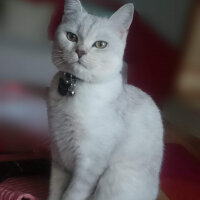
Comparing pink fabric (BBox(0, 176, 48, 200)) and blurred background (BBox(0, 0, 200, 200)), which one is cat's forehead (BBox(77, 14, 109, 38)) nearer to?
blurred background (BBox(0, 0, 200, 200))

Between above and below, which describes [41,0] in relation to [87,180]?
above

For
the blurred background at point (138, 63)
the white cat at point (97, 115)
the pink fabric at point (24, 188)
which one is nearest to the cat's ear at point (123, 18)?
the white cat at point (97, 115)

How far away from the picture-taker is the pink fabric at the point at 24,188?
1041mm

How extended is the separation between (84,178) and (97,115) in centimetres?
17

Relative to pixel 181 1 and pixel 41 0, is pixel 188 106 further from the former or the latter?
pixel 41 0

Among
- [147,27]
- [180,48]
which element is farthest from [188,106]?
[147,27]

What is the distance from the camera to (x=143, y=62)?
1239 mm

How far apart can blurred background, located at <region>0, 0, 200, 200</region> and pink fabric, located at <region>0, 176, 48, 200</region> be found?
0.22ft

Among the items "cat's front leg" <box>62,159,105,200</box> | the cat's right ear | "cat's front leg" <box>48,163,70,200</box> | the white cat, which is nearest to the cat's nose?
the white cat

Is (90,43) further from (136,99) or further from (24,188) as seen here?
(24,188)

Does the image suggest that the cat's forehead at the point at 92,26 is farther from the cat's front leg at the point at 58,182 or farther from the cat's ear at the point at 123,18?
the cat's front leg at the point at 58,182

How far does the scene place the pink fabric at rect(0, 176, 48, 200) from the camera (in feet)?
3.42

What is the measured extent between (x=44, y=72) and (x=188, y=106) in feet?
1.71

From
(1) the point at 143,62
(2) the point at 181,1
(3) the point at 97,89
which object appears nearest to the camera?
(3) the point at 97,89
